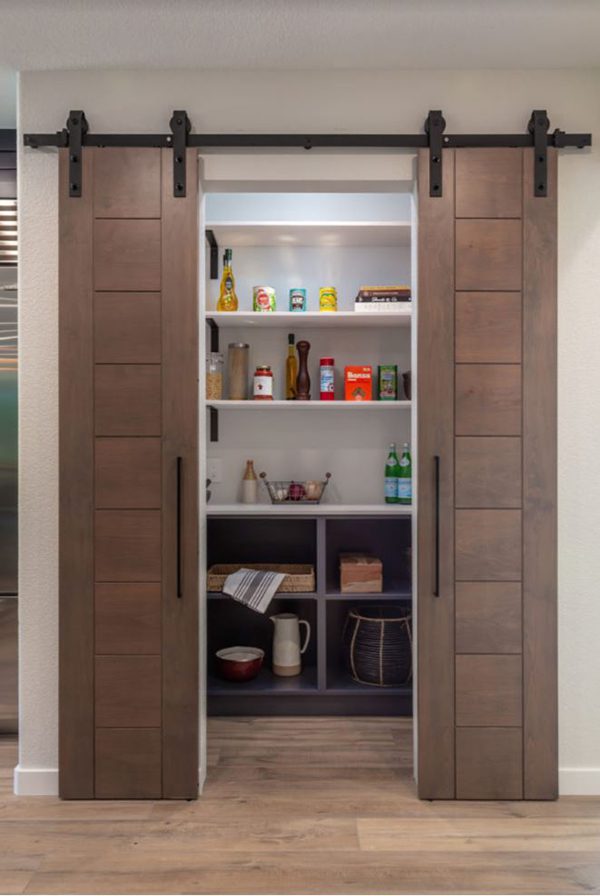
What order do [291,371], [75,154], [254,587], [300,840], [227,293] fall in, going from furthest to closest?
1. [291,371]
2. [227,293]
3. [254,587]
4. [75,154]
5. [300,840]

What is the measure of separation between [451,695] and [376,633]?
867 millimetres

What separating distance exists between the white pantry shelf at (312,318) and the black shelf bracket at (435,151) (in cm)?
85

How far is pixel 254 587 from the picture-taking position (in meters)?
3.12

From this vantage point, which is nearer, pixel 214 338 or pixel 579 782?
pixel 579 782

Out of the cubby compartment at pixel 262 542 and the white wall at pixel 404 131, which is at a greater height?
the white wall at pixel 404 131

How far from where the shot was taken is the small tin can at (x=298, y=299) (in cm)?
330

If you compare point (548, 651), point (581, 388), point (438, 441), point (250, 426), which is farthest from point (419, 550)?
point (250, 426)

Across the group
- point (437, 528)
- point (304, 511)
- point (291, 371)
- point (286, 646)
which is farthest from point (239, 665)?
point (291, 371)

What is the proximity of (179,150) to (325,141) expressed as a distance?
504 mm

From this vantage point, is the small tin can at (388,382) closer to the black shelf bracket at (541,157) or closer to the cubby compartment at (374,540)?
the cubby compartment at (374,540)

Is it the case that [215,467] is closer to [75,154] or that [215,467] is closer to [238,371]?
[238,371]

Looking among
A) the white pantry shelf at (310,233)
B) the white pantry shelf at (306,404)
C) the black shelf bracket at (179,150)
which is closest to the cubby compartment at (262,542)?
the white pantry shelf at (306,404)

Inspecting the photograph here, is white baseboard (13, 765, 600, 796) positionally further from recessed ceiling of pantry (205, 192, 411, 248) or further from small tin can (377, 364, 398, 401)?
recessed ceiling of pantry (205, 192, 411, 248)

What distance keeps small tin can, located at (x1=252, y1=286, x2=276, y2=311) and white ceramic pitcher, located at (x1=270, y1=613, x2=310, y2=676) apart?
149 centimetres
